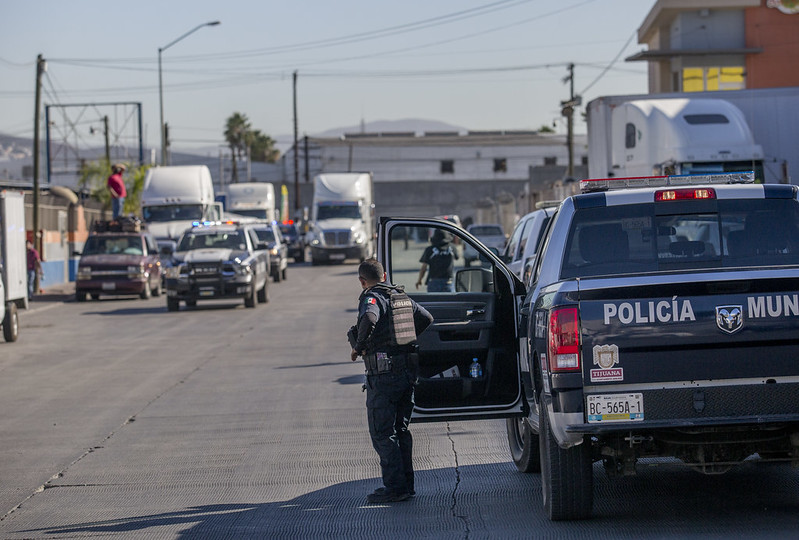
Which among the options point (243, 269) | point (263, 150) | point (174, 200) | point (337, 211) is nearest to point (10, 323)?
point (243, 269)

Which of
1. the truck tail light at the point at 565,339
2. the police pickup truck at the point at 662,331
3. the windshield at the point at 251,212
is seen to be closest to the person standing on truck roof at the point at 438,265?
→ the police pickup truck at the point at 662,331

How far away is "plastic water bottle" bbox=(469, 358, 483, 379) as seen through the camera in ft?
26.9

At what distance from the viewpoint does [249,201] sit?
179ft

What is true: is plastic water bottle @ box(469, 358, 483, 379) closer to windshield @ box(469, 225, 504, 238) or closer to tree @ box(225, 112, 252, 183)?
windshield @ box(469, 225, 504, 238)

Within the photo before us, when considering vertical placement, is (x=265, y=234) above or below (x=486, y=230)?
below

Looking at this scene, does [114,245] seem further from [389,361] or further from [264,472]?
[389,361]

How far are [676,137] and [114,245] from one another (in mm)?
16738

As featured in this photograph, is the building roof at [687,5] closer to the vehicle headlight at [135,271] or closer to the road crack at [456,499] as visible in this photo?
the vehicle headlight at [135,271]

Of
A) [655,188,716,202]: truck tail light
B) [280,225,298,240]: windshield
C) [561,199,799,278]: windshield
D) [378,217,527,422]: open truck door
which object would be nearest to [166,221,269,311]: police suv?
[378,217,527,422]: open truck door

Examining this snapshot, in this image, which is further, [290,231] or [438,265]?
[290,231]

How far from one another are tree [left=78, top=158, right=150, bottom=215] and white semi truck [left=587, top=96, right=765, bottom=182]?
3446 cm

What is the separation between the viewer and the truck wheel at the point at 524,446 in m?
8.27

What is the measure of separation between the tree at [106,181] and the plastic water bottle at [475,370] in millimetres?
48656

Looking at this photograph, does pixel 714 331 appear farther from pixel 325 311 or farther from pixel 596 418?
pixel 325 311
